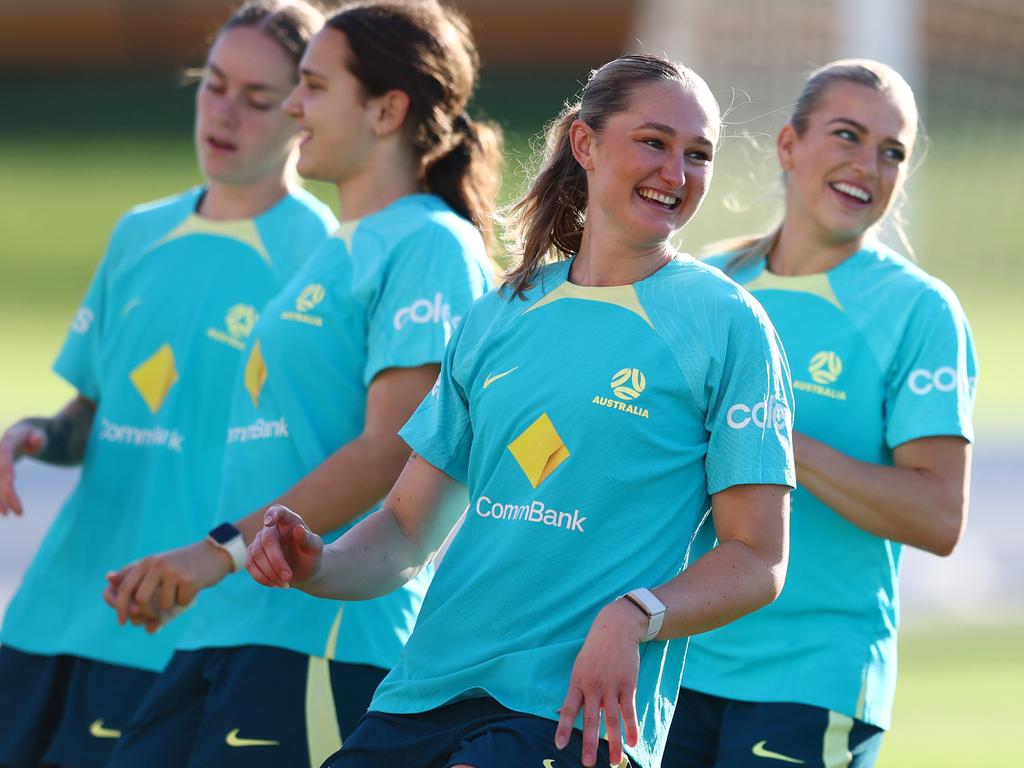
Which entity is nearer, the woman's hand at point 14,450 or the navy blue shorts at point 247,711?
the navy blue shorts at point 247,711

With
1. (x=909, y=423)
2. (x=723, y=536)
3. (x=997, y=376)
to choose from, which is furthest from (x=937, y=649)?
(x=997, y=376)

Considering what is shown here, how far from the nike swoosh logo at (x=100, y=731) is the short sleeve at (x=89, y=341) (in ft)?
3.37

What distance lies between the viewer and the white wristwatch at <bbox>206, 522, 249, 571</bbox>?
3697mm

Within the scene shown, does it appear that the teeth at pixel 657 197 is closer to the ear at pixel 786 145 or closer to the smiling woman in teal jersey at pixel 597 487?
the smiling woman in teal jersey at pixel 597 487

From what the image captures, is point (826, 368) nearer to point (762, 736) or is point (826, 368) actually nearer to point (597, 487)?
point (762, 736)

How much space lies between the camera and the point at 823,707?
3.78 metres

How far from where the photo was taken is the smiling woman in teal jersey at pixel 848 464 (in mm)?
3793

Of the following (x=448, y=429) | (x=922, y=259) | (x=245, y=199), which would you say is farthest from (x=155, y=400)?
(x=922, y=259)

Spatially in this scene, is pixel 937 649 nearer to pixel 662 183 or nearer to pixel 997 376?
pixel 662 183

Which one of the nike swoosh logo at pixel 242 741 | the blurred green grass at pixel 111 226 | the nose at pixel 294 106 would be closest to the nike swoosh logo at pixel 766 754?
the nike swoosh logo at pixel 242 741

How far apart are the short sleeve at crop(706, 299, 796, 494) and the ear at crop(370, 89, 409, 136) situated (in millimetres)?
1541

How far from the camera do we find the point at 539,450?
10.0 ft

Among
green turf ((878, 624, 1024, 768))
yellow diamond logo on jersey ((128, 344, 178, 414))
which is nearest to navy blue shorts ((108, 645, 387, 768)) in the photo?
yellow diamond logo on jersey ((128, 344, 178, 414))

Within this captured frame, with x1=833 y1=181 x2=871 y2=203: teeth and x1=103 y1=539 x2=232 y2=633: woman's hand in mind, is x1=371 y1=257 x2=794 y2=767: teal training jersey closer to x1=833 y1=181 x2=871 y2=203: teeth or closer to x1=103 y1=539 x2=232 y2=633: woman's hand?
x1=103 y1=539 x2=232 y2=633: woman's hand
